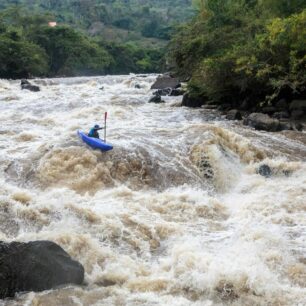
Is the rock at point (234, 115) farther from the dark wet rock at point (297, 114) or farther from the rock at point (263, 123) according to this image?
the dark wet rock at point (297, 114)

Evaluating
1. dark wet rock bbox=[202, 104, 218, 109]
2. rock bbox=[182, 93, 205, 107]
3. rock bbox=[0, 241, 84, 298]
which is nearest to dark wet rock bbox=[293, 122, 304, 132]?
dark wet rock bbox=[202, 104, 218, 109]

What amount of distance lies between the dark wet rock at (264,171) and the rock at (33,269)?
19.3 feet

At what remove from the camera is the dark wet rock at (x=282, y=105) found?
1602 centimetres

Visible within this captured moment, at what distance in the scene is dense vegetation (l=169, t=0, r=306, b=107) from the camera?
14375 millimetres

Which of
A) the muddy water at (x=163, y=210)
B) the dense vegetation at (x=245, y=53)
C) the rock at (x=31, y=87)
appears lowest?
the muddy water at (x=163, y=210)

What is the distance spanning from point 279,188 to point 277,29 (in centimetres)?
636

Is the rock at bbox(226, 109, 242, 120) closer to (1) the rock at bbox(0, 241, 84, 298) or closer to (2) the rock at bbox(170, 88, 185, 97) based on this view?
(2) the rock at bbox(170, 88, 185, 97)

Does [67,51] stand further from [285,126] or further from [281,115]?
[285,126]

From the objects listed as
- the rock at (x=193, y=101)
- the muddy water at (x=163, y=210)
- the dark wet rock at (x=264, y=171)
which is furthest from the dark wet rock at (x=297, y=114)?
the dark wet rock at (x=264, y=171)

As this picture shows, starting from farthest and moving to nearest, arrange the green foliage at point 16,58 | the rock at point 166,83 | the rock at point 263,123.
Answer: the green foliage at point 16,58 < the rock at point 166,83 < the rock at point 263,123

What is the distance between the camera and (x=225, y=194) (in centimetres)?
976

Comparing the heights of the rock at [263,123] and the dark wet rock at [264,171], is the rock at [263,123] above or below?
above

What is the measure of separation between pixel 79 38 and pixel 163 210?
4401 cm

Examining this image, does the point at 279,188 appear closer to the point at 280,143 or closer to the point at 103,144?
the point at 280,143
